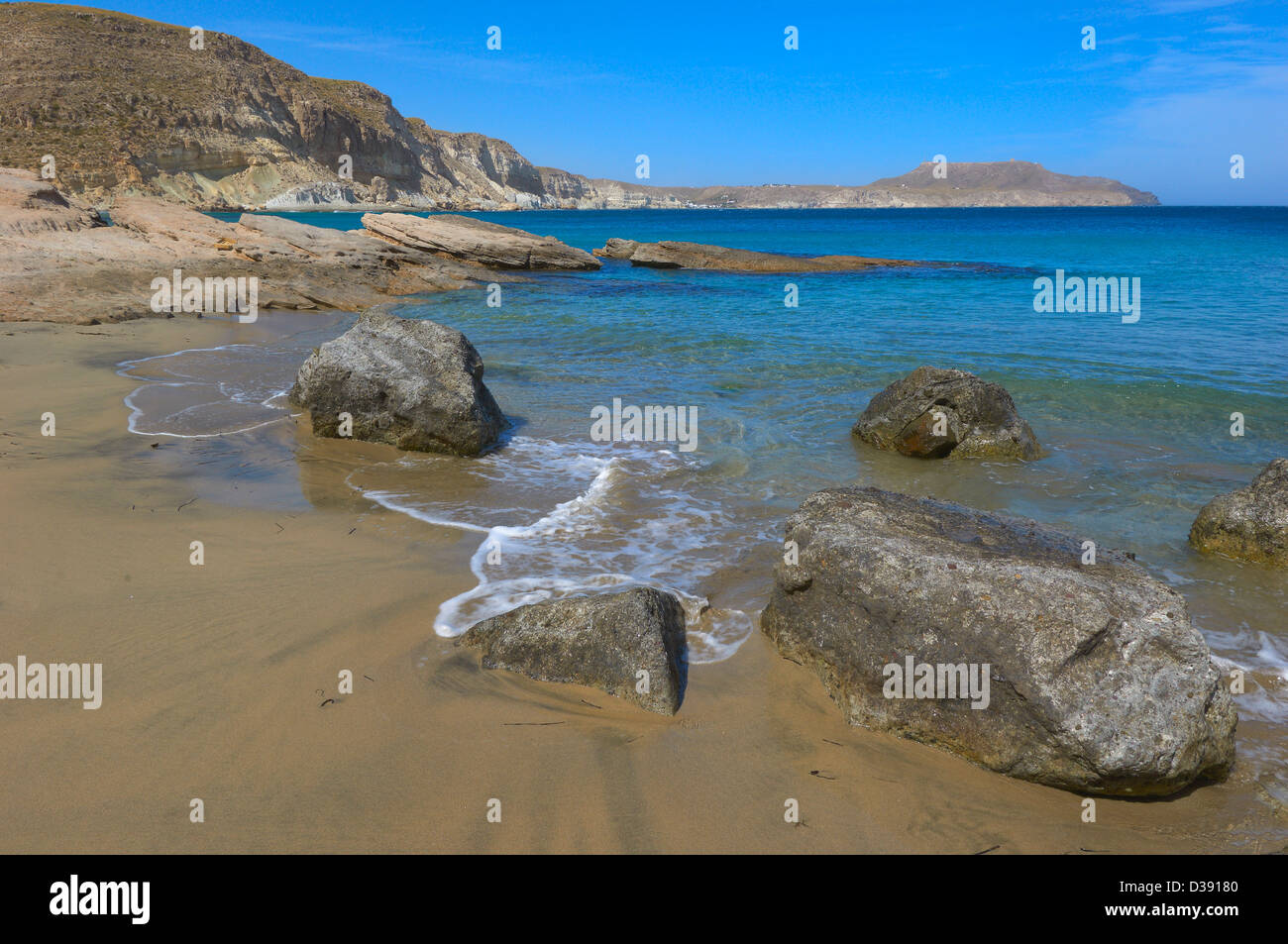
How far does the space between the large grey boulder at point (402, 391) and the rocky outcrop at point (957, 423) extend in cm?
467

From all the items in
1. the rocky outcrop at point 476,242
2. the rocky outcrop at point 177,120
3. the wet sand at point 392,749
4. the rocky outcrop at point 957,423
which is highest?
the rocky outcrop at point 177,120

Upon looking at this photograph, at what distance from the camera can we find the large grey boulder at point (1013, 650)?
10.9 ft

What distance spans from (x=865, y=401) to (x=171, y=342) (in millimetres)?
11527

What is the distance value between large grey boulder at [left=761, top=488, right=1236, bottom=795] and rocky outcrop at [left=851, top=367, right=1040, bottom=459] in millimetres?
4096

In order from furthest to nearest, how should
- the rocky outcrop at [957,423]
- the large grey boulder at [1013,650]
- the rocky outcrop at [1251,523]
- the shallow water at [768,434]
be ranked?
the rocky outcrop at [957,423], the rocky outcrop at [1251,523], the shallow water at [768,434], the large grey boulder at [1013,650]

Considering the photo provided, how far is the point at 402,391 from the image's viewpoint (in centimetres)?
784

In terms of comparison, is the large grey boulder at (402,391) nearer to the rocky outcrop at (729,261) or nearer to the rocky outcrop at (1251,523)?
the rocky outcrop at (1251,523)

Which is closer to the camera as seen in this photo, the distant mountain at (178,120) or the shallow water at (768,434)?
the shallow water at (768,434)

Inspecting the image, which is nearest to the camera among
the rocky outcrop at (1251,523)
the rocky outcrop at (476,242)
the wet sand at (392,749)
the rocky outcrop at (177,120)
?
the wet sand at (392,749)

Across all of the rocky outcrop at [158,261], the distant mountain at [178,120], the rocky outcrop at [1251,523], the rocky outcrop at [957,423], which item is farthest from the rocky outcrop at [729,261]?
the distant mountain at [178,120]

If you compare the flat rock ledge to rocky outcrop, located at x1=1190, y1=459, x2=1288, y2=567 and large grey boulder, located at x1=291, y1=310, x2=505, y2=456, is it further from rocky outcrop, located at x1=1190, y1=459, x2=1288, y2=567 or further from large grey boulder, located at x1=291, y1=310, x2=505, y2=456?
rocky outcrop, located at x1=1190, y1=459, x2=1288, y2=567
